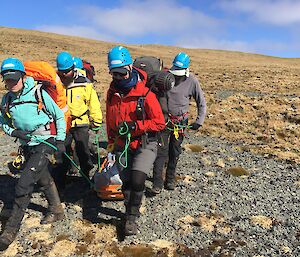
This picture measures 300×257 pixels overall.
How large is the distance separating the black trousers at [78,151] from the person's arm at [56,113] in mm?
1674

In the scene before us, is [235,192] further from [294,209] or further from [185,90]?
[185,90]

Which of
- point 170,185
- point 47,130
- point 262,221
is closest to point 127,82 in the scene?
point 47,130

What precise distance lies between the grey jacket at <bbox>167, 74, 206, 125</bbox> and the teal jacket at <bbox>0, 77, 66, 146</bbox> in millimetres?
2941

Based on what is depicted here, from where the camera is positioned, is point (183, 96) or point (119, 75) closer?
point (119, 75)

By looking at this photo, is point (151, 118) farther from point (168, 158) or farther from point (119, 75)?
point (168, 158)

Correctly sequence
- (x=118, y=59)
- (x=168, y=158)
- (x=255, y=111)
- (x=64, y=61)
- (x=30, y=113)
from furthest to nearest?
1. (x=255, y=111)
2. (x=168, y=158)
3. (x=64, y=61)
4. (x=30, y=113)
5. (x=118, y=59)

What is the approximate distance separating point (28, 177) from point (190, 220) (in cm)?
349

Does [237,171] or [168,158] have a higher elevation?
[168,158]

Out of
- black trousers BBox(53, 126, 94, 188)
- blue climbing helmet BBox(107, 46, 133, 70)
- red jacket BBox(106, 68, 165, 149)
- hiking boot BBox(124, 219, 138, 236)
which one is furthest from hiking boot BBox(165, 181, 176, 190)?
blue climbing helmet BBox(107, 46, 133, 70)

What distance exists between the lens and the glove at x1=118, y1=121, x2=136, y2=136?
6.29 m

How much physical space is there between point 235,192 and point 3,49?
45.7 metres

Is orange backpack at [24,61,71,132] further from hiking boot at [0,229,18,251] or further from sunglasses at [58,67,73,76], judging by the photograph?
hiking boot at [0,229,18,251]

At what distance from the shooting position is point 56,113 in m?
6.45

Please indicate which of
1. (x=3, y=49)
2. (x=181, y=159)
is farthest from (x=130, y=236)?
(x=3, y=49)
